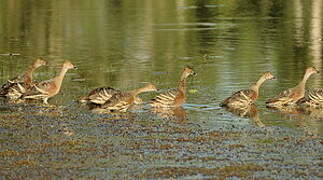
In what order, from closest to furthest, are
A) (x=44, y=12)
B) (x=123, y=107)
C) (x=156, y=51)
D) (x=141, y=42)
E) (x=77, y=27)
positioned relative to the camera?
(x=123, y=107) < (x=156, y=51) < (x=141, y=42) < (x=77, y=27) < (x=44, y=12)

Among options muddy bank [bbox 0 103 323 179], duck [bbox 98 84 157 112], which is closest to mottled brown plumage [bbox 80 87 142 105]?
duck [bbox 98 84 157 112]

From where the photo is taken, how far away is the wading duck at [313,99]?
1770 centimetres

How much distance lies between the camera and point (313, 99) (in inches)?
700

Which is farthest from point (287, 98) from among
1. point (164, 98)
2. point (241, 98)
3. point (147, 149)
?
point (147, 149)

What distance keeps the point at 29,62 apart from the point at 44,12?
17320 mm

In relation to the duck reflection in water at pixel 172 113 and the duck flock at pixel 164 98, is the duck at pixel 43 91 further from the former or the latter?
the duck reflection in water at pixel 172 113

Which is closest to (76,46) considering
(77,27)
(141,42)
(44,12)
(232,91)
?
(141,42)

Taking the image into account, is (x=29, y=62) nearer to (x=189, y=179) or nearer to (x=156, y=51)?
(x=156, y=51)

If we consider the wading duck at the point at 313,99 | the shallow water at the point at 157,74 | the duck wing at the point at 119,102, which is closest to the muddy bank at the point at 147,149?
the shallow water at the point at 157,74

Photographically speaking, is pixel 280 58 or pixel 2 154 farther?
pixel 280 58

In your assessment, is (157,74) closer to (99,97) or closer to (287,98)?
(99,97)

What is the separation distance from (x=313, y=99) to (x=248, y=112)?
1.58 m

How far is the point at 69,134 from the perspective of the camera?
1480 centimetres

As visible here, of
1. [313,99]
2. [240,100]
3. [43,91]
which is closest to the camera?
[240,100]
